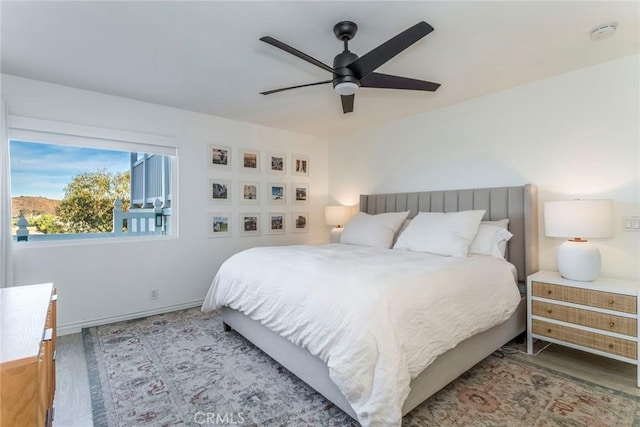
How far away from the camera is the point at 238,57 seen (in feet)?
7.96

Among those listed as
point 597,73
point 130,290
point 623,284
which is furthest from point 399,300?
point 130,290

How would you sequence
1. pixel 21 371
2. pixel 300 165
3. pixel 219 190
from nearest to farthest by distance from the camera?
pixel 21 371
pixel 219 190
pixel 300 165

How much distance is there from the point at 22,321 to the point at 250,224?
3.21m

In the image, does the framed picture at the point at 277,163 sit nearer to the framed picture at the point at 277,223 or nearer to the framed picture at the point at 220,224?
the framed picture at the point at 277,223

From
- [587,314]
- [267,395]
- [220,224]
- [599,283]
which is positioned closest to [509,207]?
[599,283]

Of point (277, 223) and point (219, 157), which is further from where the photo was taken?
point (277, 223)

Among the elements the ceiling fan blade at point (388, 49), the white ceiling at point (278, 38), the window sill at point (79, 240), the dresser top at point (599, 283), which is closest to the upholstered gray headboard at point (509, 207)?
the dresser top at point (599, 283)

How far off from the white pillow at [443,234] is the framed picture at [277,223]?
1.97 metres

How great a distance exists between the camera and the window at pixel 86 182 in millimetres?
2902

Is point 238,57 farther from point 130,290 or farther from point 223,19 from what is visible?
point 130,290

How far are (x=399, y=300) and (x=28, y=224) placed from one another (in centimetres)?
346

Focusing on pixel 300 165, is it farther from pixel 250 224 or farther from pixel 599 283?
pixel 599 283

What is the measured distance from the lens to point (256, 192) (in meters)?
4.30

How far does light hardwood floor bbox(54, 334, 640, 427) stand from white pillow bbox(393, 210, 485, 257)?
100 cm
